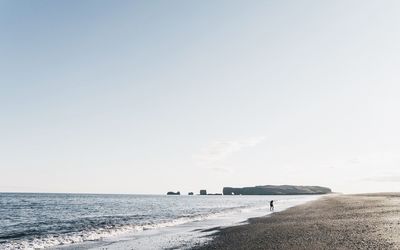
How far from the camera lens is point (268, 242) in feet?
83.4

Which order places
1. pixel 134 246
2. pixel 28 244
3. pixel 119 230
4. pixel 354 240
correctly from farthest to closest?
1. pixel 119 230
2. pixel 28 244
3. pixel 134 246
4. pixel 354 240

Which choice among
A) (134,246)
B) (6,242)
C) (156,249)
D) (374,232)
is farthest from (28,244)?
(374,232)

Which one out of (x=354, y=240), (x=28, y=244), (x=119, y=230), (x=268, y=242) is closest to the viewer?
(x=354, y=240)

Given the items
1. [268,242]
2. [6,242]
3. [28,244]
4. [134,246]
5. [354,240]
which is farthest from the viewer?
[6,242]

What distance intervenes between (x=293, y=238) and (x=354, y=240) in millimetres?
4405

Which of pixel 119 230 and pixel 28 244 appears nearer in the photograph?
pixel 28 244

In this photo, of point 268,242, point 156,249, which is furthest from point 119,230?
point 268,242

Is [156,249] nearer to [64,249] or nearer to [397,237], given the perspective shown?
[64,249]

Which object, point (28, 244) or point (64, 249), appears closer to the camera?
point (64, 249)

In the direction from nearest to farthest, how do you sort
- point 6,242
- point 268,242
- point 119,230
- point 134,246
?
1. point 268,242
2. point 134,246
3. point 6,242
4. point 119,230

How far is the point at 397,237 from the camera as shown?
23.8 m

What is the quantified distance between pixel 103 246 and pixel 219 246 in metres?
8.60

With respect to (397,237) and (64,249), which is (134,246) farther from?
(397,237)

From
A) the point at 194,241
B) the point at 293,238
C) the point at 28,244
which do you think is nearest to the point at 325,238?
the point at 293,238
